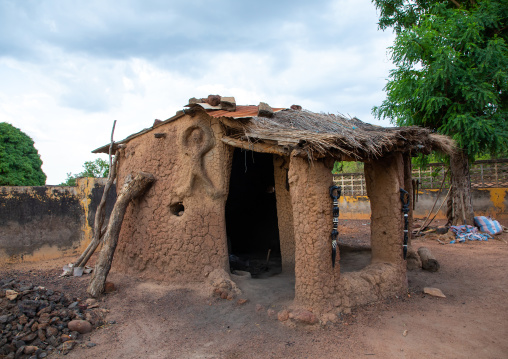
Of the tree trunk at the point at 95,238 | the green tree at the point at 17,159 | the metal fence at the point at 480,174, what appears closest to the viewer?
the tree trunk at the point at 95,238

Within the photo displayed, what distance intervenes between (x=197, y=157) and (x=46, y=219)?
512cm

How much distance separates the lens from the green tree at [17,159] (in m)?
15.4

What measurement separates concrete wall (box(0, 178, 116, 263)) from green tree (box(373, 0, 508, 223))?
9071mm

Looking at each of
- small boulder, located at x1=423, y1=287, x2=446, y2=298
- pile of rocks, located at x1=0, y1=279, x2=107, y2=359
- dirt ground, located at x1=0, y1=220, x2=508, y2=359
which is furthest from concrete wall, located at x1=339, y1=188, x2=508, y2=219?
pile of rocks, located at x1=0, y1=279, x2=107, y2=359

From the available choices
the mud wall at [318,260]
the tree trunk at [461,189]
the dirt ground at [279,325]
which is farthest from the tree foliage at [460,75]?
the mud wall at [318,260]

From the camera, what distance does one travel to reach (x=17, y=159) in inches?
631

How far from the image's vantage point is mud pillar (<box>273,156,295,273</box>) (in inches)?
245

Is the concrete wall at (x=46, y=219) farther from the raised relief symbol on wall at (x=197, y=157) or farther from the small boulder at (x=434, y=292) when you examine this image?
the small boulder at (x=434, y=292)

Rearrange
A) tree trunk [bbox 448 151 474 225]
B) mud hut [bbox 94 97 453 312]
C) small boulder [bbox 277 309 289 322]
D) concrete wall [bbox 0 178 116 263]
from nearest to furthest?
small boulder [bbox 277 309 289 322]
mud hut [bbox 94 97 453 312]
concrete wall [bbox 0 178 116 263]
tree trunk [bbox 448 151 474 225]

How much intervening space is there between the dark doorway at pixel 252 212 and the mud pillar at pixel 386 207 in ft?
10.1

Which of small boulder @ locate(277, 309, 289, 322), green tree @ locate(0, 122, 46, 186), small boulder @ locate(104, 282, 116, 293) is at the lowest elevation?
small boulder @ locate(277, 309, 289, 322)

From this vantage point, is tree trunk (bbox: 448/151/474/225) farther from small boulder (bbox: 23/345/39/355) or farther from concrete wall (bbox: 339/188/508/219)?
small boulder (bbox: 23/345/39/355)

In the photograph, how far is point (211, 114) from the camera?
216 inches

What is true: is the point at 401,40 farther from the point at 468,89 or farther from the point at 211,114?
the point at 211,114
